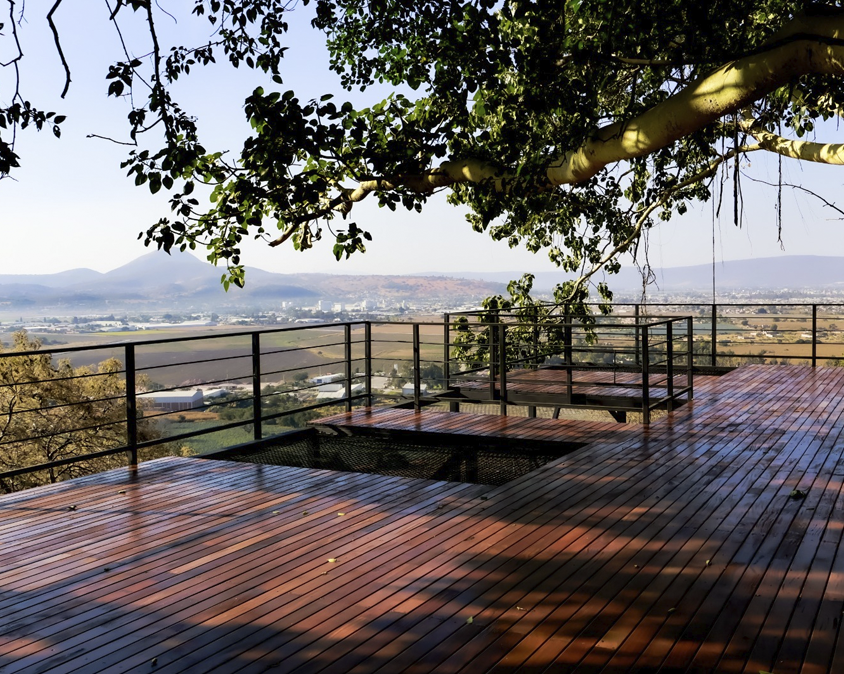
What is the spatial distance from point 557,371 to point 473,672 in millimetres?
8670

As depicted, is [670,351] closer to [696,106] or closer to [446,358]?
[446,358]

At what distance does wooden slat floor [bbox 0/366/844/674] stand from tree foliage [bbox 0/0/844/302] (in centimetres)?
187

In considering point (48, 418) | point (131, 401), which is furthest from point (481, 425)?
point (48, 418)

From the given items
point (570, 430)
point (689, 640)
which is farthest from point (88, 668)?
point (570, 430)

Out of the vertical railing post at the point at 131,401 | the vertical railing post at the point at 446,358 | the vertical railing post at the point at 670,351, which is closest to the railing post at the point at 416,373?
the vertical railing post at the point at 446,358

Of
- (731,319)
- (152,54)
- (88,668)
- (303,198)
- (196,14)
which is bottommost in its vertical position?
(88,668)

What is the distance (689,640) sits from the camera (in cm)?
273

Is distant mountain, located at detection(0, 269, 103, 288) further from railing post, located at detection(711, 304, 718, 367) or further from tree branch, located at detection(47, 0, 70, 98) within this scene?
tree branch, located at detection(47, 0, 70, 98)

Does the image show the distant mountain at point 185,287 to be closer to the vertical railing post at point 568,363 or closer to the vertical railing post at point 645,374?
the vertical railing post at point 568,363

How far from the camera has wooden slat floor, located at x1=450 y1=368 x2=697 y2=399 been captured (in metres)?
8.90

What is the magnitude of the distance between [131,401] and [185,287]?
4116 centimetres

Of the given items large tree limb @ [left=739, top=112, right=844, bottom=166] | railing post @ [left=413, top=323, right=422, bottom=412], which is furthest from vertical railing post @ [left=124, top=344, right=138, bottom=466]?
large tree limb @ [left=739, top=112, right=844, bottom=166]

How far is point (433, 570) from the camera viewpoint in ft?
11.5

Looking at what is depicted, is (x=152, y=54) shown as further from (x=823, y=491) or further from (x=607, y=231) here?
(x=607, y=231)
